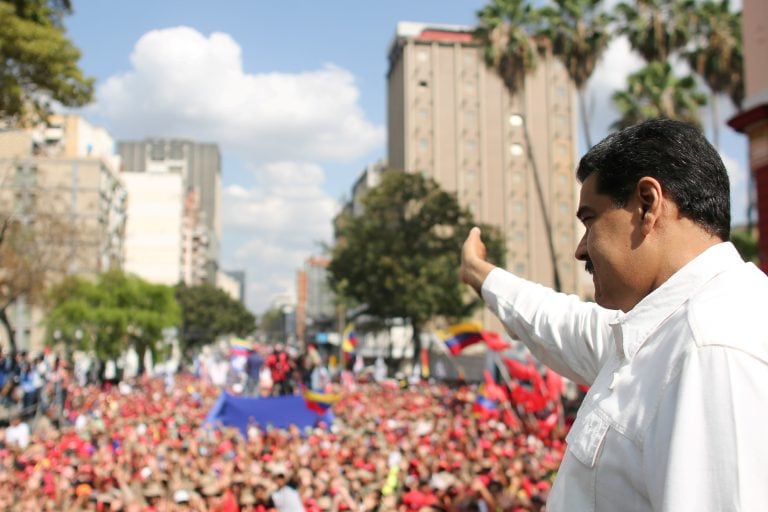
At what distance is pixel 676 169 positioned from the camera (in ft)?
4.01

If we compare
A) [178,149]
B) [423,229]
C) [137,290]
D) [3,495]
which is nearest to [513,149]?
[423,229]

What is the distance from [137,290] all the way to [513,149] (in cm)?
3635

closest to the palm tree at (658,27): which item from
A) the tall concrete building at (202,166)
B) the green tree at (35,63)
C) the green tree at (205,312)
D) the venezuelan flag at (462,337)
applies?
the venezuelan flag at (462,337)

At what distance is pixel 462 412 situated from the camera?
56.3 feet

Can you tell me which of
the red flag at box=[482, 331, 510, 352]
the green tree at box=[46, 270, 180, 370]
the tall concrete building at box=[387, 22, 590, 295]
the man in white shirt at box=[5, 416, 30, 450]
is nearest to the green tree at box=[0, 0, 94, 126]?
the man in white shirt at box=[5, 416, 30, 450]

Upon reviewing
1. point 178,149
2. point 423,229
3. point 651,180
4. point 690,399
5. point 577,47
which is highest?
point 178,149

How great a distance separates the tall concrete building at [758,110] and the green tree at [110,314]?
26.4 metres

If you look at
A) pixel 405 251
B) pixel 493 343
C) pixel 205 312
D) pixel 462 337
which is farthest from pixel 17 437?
pixel 205 312

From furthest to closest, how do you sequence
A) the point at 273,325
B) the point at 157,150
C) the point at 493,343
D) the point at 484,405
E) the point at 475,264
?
1. the point at 273,325
2. the point at 157,150
3. the point at 493,343
4. the point at 484,405
5. the point at 475,264

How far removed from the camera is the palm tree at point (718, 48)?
22.5 m

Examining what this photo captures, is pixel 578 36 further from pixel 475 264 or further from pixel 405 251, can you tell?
pixel 475 264

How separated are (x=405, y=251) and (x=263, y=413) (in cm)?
2271

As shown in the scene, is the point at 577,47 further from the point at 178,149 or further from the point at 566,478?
the point at 178,149

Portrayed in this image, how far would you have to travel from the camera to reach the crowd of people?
7.47 meters
